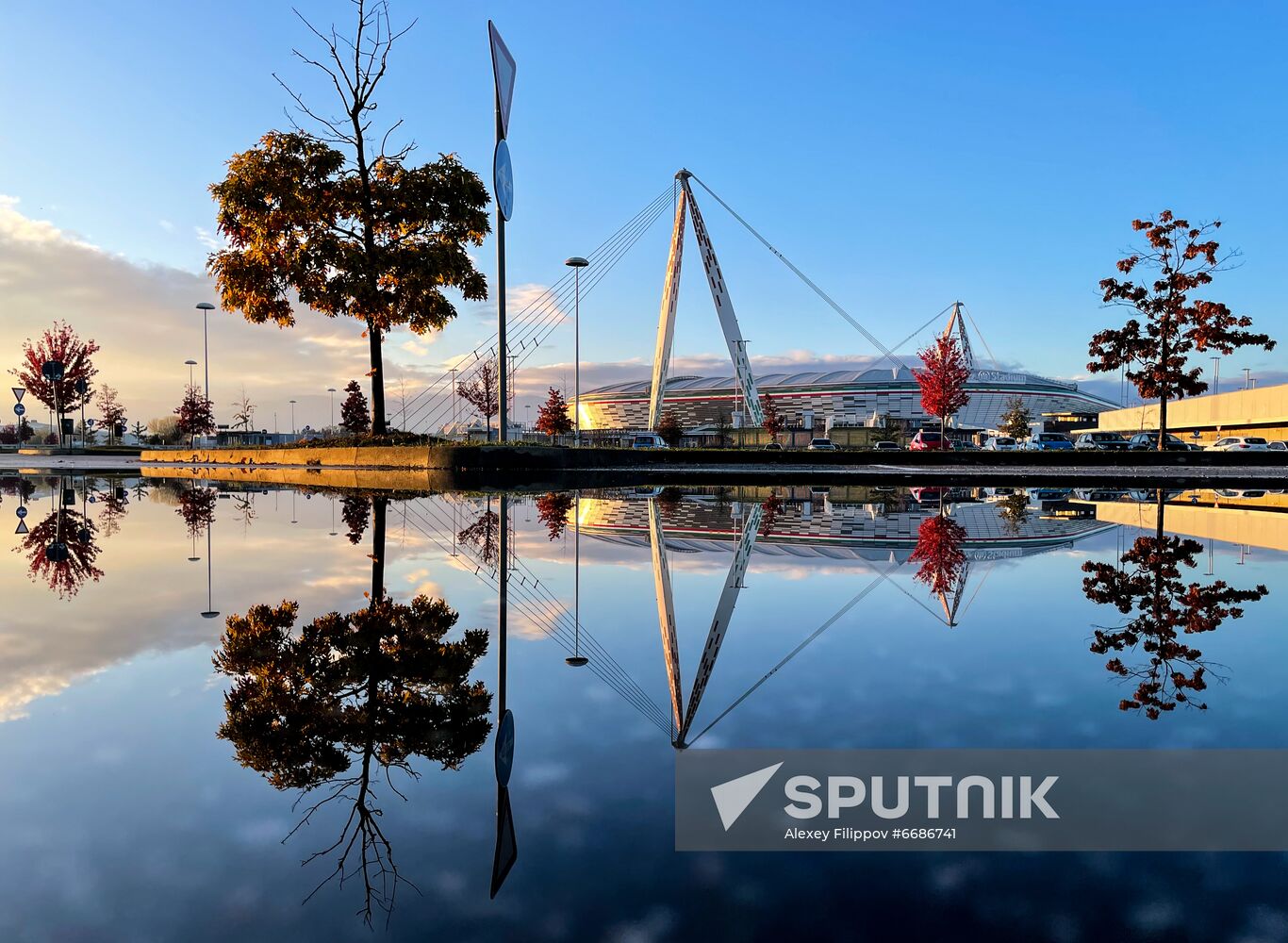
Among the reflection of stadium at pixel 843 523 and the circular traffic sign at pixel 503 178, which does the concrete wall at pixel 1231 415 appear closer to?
the reflection of stadium at pixel 843 523

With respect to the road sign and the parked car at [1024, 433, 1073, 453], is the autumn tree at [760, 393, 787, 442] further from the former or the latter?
the road sign

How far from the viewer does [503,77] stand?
1886 cm

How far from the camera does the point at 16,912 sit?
190 cm

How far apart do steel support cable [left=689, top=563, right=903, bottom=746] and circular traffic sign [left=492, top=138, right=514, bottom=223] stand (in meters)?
14.3

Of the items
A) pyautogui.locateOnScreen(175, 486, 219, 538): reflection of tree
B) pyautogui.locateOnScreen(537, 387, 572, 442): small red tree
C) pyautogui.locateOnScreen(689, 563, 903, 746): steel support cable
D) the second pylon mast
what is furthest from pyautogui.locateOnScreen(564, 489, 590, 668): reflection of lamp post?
pyautogui.locateOnScreen(537, 387, 572, 442): small red tree

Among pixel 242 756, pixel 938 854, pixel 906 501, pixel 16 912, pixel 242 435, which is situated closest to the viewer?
pixel 16 912

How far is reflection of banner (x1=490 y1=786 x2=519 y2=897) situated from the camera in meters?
2.06

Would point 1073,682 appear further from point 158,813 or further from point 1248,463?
point 1248,463

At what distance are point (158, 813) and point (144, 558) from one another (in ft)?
22.0

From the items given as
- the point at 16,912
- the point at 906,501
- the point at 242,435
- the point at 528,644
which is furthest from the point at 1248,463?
the point at 242,435

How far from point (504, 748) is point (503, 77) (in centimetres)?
1886

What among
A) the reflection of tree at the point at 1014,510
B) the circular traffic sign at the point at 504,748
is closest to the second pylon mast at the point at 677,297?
the reflection of tree at the point at 1014,510

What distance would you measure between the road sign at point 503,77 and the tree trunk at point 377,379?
10.6 m

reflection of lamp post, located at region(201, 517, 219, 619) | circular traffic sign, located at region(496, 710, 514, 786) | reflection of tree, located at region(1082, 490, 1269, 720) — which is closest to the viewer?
circular traffic sign, located at region(496, 710, 514, 786)
